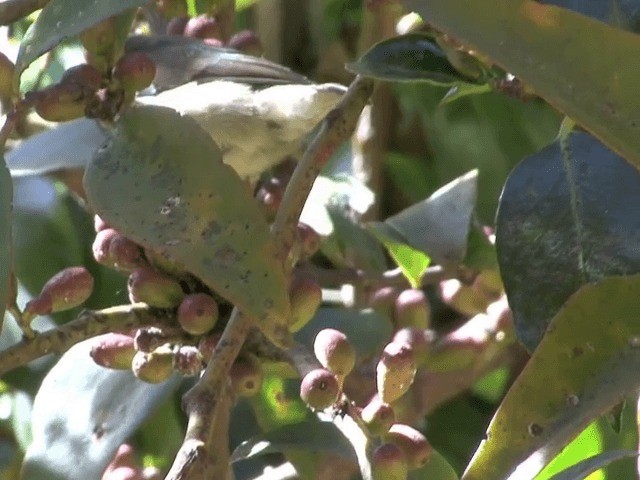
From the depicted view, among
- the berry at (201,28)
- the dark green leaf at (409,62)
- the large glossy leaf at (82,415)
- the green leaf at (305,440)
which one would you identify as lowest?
the large glossy leaf at (82,415)

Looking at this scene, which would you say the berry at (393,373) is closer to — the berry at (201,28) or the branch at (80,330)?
the branch at (80,330)

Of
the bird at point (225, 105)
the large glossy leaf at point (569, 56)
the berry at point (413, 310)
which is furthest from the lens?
the berry at point (413, 310)

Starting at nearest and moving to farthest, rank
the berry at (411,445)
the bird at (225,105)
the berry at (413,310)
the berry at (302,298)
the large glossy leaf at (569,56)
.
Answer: the large glossy leaf at (569,56) < the berry at (411,445) < the berry at (302,298) < the bird at (225,105) < the berry at (413,310)

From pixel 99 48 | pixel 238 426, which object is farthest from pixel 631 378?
pixel 238 426

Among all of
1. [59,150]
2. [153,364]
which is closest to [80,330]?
[153,364]

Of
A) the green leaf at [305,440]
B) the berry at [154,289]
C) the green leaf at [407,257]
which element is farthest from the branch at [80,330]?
the green leaf at [407,257]

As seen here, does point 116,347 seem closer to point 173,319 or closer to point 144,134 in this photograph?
point 173,319

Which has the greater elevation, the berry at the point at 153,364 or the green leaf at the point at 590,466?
the green leaf at the point at 590,466

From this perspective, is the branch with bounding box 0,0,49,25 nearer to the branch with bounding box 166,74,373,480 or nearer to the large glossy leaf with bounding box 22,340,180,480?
the branch with bounding box 166,74,373,480
